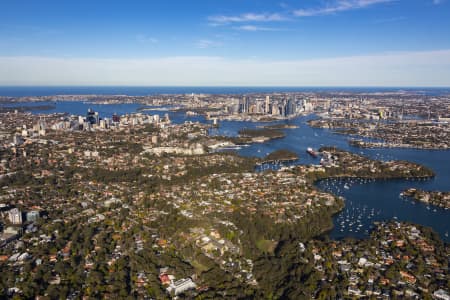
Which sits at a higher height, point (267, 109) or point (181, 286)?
point (267, 109)

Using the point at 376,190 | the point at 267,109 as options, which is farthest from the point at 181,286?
the point at 267,109

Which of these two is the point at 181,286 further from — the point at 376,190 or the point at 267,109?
the point at 267,109

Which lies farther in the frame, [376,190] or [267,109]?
[267,109]

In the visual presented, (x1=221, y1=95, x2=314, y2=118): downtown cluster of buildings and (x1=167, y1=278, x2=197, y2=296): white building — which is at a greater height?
(x1=221, y1=95, x2=314, y2=118): downtown cluster of buildings

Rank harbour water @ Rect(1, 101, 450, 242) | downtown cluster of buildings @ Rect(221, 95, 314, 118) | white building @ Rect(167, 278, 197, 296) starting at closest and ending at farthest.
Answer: white building @ Rect(167, 278, 197, 296), harbour water @ Rect(1, 101, 450, 242), downtown cluster of buildings @ Rect(221, 95, 314, 118)

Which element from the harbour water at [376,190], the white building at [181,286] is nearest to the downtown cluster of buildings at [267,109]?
the harbour water at [376,190]

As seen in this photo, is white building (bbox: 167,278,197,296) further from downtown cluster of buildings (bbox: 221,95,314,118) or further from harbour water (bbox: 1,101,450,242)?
downtown cluster of buildings (bbox: 221,95,314,118)

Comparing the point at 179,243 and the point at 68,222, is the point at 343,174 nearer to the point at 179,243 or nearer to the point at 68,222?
the point at 179,243

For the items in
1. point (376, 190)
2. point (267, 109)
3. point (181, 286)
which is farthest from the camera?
point (267, 109)

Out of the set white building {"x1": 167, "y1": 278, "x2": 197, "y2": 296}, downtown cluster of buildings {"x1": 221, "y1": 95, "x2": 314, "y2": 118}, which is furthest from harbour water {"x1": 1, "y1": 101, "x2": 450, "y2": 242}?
downtown cluster of buildings {"x1": 221, "y1": 95, "x2": 314, "y2": 118}

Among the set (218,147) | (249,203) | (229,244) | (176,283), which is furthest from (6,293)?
(218,147)

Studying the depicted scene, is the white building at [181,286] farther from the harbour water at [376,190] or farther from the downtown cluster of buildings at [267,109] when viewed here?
the downtown cluster of buildings at [267,109]
